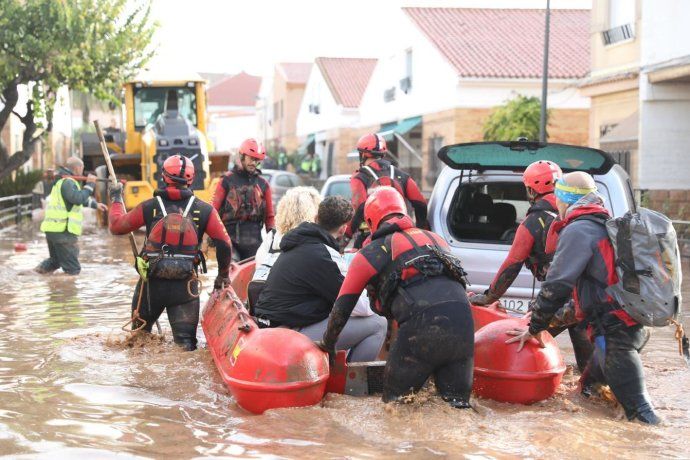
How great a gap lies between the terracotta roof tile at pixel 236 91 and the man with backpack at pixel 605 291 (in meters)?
96.2

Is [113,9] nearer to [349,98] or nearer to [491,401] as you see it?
[491,401]

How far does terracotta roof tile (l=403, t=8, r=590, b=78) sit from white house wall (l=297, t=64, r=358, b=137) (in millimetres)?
12963

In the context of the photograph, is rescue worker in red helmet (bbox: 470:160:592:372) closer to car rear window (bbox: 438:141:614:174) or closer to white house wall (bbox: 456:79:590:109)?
car rear window (bbox: 438:141:614:174)

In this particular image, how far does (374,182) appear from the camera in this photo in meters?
9.87

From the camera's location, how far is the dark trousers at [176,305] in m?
8.45

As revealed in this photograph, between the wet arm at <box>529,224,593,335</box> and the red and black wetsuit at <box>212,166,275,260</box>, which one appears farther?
the red and black wetsuit at <box>212,166,275,260</box>

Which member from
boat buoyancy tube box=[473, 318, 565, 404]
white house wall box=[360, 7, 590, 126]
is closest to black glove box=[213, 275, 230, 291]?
boat buoyancy tube box=[473, 318, 565, 404]

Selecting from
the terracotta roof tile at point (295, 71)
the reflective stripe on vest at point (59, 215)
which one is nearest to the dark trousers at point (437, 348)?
the reflective stripe on vest at point (59, 215)

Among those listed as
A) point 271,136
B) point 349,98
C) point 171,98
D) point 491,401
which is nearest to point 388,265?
point 491,401

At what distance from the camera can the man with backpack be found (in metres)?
6.21

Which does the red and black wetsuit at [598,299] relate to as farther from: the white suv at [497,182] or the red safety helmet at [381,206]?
the white suv at [497,182]

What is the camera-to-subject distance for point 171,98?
78.1ft

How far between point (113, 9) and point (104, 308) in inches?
606

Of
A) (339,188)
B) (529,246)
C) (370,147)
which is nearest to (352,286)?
(529,246)
